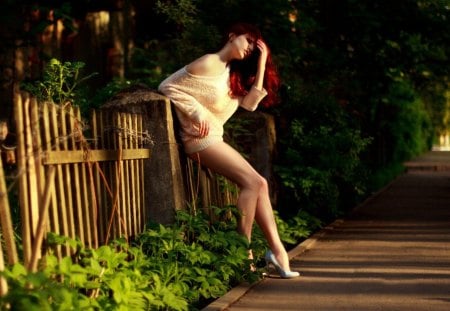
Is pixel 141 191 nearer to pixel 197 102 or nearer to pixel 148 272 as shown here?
pixel 197 102

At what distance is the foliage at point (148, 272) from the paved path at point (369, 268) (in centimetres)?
24

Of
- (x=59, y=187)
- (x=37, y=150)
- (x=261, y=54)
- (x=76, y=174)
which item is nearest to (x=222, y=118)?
(x=261, y=54)

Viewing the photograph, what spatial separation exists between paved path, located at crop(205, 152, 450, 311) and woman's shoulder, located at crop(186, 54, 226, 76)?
1738 mm

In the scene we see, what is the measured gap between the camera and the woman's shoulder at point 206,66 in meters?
9.91

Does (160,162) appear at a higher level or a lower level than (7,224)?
higher

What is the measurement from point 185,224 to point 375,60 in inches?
362

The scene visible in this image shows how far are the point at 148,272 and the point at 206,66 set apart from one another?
2.28 meters

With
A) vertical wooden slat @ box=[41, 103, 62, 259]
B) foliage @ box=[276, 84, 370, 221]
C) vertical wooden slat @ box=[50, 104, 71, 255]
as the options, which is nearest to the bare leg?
vertical wooden slat @ box=[50, 104, 71, 255]

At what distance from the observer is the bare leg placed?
984cm

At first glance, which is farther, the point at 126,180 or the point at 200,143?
the point at 200,143

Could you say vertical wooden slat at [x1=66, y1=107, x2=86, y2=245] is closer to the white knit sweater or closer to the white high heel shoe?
the white knit sweater

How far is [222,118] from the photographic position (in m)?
10.1

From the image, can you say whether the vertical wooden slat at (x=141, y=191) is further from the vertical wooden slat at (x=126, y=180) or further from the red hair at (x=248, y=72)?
the red hair at (x=248, y=72)

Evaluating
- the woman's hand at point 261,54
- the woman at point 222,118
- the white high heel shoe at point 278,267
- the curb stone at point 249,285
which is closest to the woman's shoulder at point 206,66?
the woman at point 222,118
